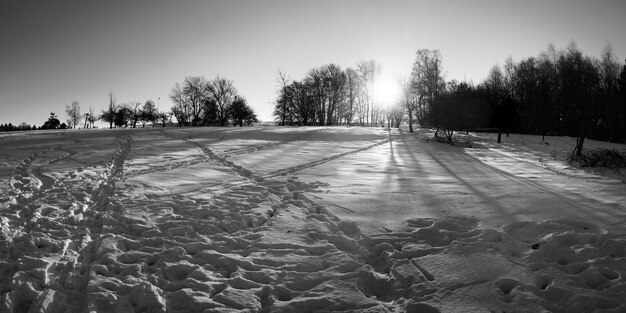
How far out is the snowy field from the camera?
154 inches

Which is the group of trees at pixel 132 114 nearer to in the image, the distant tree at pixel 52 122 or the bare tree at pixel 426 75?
the distant tree at pixel 52 122

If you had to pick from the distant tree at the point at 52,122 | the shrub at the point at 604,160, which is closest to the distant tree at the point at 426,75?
the shrub at the point at 604,160

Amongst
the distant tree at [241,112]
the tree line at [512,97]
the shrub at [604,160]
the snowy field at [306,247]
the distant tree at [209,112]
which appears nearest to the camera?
the snowy field at [306,247]

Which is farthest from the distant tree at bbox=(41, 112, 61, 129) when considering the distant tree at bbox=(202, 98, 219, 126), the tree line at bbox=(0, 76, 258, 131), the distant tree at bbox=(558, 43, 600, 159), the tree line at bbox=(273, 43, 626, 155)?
the distant tree at bbox=(558, 43, 600, 159)

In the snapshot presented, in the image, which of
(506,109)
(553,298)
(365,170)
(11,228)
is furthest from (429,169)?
(506,109)

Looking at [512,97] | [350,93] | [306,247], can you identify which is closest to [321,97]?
[350,93]

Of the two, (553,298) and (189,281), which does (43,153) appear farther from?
(553,298)

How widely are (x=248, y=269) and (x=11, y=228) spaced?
15.4 ft

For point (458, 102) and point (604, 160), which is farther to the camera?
point (458, 102)

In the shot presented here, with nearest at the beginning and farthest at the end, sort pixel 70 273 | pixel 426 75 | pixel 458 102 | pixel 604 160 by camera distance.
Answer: pixel 70 273, pixel 604 160, pixel 458 102, pixel 426 75

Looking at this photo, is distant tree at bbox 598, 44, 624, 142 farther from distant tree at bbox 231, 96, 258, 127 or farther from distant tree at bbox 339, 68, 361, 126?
distant tree at bbox 231, 96, 258, 127

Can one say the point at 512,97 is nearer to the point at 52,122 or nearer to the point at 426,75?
the point at 426,75

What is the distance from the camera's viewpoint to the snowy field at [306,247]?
3.90 metres

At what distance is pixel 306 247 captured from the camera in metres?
5.47
